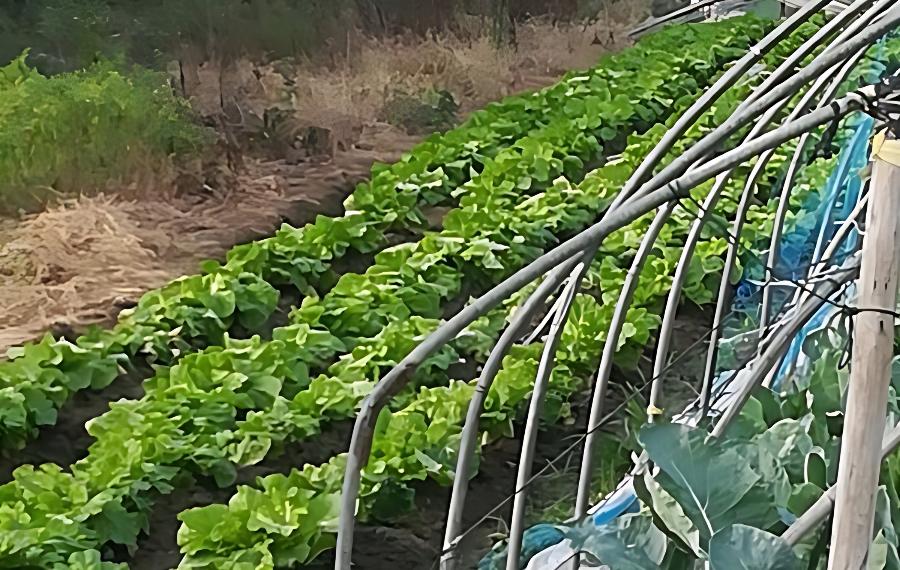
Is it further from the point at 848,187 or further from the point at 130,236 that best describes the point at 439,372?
the point at 130,236

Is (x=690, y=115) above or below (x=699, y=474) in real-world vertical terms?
above

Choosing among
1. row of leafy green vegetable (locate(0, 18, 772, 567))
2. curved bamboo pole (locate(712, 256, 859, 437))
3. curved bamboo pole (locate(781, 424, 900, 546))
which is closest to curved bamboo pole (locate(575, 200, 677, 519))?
curved bamboo pole (locate(712, 256, 859, 437))

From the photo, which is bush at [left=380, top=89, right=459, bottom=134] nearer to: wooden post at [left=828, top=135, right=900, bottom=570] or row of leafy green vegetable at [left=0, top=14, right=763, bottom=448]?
row of leafy green vegetable at [left=0, top=14, right=763, bottom=448]

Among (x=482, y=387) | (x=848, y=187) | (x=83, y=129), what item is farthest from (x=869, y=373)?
(x=83, y=129)

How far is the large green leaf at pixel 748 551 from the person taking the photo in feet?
3.49

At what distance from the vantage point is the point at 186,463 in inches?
105

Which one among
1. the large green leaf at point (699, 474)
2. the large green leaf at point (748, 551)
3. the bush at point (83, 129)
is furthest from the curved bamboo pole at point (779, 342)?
the bush at point (83, 129)

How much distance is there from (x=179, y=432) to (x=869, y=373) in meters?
2.16

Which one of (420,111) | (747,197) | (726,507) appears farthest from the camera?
(420,111)

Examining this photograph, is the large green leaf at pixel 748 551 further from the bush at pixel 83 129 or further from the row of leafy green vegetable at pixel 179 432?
the bush at pixel 83 129

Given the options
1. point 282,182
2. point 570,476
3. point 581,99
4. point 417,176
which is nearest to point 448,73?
point 581,99

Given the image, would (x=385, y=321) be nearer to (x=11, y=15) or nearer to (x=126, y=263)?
(x=126, y=263)

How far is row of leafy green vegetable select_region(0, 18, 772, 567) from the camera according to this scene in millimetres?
2355

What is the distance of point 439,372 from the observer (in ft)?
10.5
